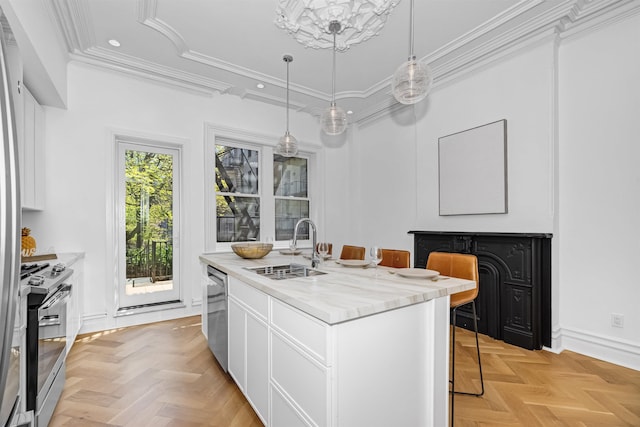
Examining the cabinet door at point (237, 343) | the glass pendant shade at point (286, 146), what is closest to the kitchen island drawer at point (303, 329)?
the cabinet door at point (237, 343)

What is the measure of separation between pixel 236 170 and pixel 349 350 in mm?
3644

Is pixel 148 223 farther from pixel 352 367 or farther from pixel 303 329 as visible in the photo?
pixel 352 367

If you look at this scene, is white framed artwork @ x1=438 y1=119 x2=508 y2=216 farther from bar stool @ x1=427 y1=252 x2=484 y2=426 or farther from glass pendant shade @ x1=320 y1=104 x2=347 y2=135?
glass pendant shade @ x1=320 y1=104 x2=347 y2=135

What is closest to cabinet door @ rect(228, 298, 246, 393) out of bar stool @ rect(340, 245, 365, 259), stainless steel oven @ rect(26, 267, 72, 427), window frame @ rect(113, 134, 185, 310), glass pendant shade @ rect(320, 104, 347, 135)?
stainless steel oven @ rect(26, 267, 72, 427)

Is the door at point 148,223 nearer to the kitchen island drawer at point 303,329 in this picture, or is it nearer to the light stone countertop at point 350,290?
the light stone countertop at point 350,290

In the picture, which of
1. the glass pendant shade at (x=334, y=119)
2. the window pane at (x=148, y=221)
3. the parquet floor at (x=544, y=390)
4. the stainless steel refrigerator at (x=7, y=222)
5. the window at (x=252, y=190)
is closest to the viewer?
the stainless steel refrigerator at (x=7, y=222)

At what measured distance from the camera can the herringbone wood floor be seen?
1881 mm

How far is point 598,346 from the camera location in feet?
8.70

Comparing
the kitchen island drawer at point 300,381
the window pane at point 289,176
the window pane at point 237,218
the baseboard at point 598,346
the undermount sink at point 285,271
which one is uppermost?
the window pane at point 289,176

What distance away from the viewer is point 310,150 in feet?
16.5

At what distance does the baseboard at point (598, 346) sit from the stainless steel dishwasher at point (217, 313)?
2.83 m

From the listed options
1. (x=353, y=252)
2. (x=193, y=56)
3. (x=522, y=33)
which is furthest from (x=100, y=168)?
(x=522, y=33)

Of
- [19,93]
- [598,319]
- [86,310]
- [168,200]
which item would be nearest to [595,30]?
[598,319]

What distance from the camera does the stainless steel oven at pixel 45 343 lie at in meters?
1.47
